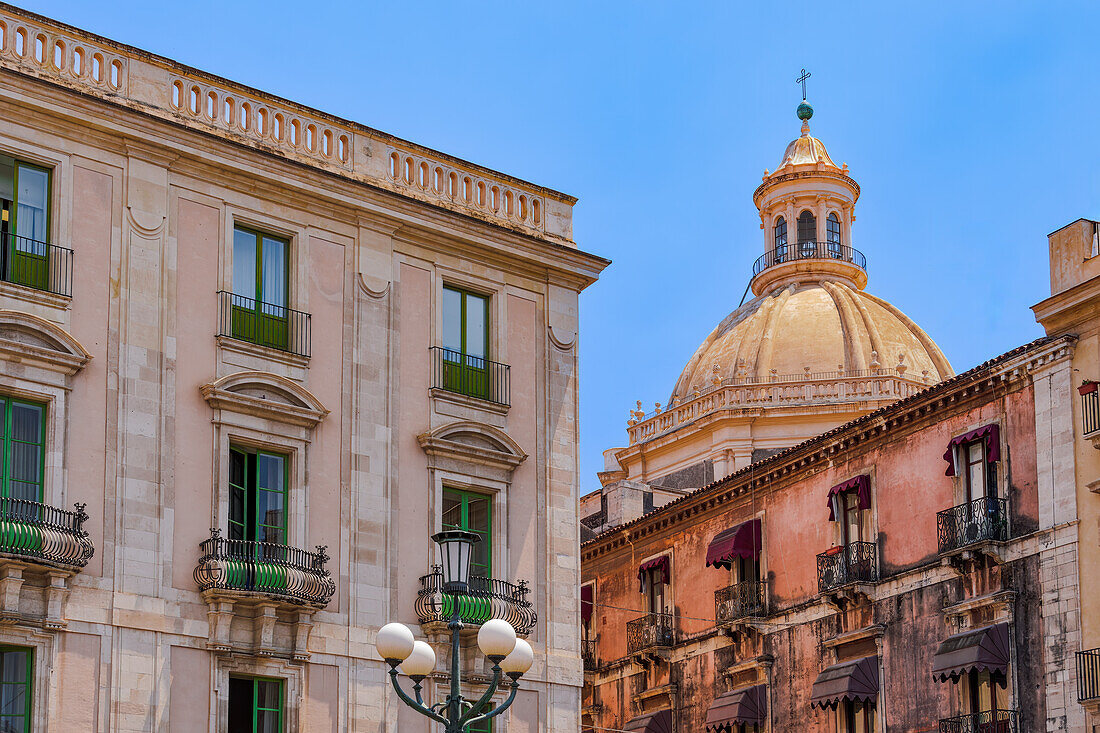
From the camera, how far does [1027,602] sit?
3228cm

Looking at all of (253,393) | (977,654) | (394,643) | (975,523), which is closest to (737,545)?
(975,523)

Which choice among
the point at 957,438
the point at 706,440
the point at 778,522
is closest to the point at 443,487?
the point at 957,438

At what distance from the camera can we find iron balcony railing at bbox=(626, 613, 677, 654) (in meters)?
42.5

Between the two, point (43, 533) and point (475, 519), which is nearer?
point (43, 533)

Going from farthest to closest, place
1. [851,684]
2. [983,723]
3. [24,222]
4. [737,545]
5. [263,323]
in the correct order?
1. [737,545]
2. [851,684]
3. [983,723]
4. [263,323]
5. [24,222]

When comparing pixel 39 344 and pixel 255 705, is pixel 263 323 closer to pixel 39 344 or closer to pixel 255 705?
pixel 39 344

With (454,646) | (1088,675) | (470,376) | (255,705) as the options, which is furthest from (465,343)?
(1088,675)

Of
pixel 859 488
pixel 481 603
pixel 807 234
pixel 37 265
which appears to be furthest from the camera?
pixel 807 234

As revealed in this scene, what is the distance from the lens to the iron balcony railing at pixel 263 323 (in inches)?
998

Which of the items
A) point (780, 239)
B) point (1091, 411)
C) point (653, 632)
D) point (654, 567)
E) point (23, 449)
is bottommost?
point (653, 632)

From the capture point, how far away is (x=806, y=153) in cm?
6612

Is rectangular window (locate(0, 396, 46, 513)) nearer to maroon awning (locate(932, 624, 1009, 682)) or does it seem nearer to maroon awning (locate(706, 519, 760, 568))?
maroon awning (locate(932, 624, 1009, 682))

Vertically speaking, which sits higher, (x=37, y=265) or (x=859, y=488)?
(x=37, y=265)

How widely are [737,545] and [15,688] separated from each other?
20834mm
